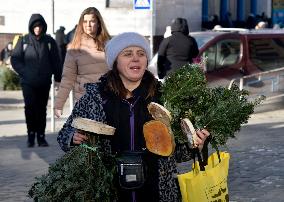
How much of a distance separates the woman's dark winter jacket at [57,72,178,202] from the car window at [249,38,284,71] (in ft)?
38.0

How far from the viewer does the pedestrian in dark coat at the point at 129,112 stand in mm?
4203

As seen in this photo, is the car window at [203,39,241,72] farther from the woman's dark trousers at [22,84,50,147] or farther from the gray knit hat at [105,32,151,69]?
the gray knit hat at [105,32,151,69]

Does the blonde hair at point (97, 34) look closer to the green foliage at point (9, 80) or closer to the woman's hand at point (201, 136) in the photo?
the woman's hand at point (201, 136)

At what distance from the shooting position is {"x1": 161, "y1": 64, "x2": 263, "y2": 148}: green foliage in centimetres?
407

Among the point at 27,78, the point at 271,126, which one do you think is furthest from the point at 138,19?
the point at 27,78

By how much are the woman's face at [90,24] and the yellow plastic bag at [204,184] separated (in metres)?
3.47

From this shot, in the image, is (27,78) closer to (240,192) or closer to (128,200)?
(240,192)

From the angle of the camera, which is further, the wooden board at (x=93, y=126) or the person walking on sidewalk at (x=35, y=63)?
the person walking on sidewalk at (x=35, y=63)

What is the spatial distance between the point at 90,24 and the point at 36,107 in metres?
3.59

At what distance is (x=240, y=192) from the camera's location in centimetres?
806

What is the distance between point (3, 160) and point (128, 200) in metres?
6.33

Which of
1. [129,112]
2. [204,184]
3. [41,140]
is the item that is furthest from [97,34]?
[41,140]

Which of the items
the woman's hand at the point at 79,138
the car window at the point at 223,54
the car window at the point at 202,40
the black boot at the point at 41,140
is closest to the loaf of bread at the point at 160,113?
the woman's hand at the point at 79,138

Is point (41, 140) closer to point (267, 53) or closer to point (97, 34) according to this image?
point (97, 34)
